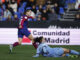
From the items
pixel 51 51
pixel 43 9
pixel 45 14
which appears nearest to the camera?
pixel 51 51

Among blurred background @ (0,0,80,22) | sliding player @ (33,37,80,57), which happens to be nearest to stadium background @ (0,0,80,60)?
blurred background @ (0,0,80,22)

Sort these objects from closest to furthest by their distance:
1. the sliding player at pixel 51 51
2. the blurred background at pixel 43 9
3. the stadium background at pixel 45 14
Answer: the sliding player at pixel 51 51 → the stadium background at pixel 45 14 → the blurred background at pixel 43 9

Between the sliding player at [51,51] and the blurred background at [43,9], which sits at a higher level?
the blurred background at [43,9]

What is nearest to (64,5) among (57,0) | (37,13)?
(57,0)

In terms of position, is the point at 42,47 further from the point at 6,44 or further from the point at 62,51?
the point at 6,44

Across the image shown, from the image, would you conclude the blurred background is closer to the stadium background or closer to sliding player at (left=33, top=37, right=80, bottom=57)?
the stadium background

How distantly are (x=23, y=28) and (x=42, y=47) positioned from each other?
111 inches

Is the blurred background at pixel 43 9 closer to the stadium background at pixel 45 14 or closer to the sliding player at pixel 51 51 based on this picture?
the stadium background at pixel 45 14

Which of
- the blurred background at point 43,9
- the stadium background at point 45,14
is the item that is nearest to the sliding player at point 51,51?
the stadium background at point 45,14

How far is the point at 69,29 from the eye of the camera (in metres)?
18.0

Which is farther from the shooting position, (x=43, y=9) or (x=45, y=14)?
(x=43, y=9)

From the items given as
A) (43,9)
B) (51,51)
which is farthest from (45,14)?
(51,51)

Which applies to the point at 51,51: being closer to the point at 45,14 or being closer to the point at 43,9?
the point at 45,14

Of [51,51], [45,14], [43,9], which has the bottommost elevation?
[51,51]
